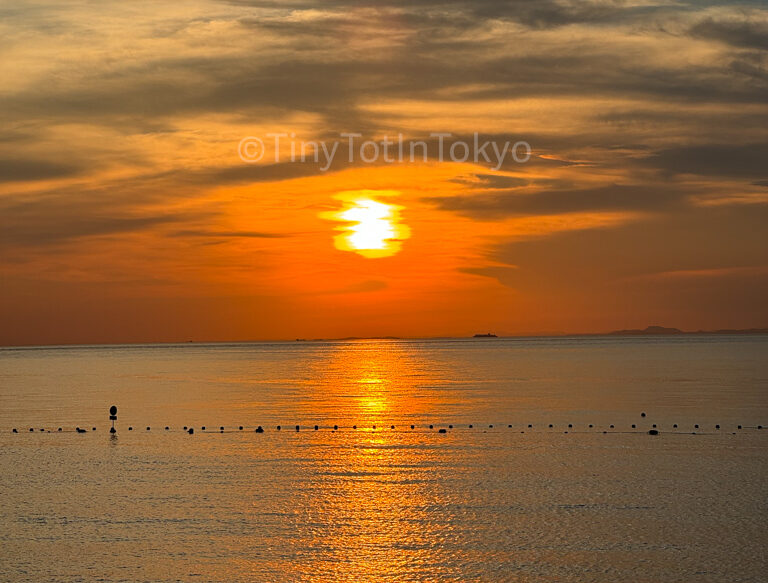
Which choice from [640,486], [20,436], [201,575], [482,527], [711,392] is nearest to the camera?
[201,575]

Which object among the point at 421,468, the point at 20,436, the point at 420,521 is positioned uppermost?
the point at 420,521

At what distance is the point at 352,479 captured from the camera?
43.7m

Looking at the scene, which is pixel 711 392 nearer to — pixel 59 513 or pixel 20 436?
pixel 20 436

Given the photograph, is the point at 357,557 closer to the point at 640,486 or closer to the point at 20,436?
the point at 640,486

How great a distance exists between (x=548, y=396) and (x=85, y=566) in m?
69.9

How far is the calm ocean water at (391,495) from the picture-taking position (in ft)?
95.7

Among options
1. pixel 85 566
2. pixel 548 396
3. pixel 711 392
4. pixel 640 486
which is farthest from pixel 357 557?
pixel 711 392

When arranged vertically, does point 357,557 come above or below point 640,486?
above

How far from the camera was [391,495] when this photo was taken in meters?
39.2

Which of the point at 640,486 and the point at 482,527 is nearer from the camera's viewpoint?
the point at 482,527

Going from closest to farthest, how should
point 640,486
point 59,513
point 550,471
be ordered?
point 59,513, point 640,486, point 550,471

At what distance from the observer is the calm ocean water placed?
29172 millimetres

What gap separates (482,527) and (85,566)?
1403 cm

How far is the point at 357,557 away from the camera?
29656mm
